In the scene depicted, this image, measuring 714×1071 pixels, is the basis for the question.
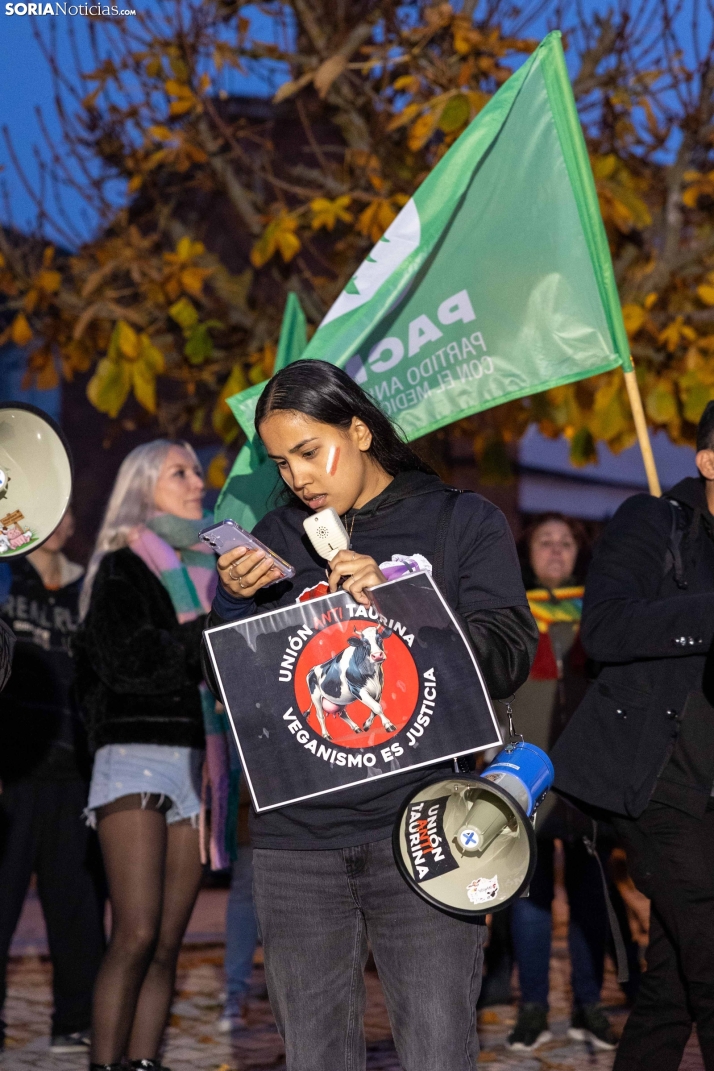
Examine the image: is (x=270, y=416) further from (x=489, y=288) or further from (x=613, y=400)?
(x=613, y=400)

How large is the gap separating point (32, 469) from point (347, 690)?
132 cm

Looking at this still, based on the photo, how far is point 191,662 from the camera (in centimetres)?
446

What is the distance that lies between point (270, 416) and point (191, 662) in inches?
73.8

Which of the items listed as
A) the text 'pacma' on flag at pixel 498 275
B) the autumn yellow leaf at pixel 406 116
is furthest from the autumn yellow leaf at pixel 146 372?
the text 'pacma' on flag at pixel 498 275

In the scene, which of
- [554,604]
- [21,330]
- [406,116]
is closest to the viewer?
[554,604]

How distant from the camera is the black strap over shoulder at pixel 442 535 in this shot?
2682 millimetres

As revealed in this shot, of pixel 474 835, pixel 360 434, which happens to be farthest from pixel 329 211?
pixel 474 835

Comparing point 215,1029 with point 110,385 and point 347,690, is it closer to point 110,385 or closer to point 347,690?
point 110,385

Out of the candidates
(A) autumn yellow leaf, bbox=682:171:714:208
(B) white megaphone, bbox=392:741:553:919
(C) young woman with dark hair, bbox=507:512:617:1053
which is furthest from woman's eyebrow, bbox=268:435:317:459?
(A) autumn yellow leaf, bbox=682:171:714:208

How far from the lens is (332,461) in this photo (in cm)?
276

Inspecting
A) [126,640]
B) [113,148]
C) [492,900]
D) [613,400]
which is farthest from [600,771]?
[113,148]

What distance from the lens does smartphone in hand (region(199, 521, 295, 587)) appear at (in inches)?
101

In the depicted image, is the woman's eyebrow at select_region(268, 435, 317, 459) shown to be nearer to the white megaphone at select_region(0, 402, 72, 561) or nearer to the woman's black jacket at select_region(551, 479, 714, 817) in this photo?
the white megaphone at select_region(0, 402, 72, 561)

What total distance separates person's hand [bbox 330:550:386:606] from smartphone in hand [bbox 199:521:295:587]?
5.1 inches
